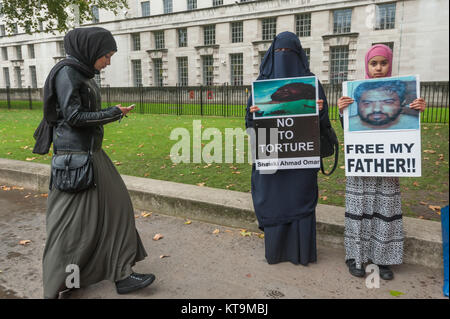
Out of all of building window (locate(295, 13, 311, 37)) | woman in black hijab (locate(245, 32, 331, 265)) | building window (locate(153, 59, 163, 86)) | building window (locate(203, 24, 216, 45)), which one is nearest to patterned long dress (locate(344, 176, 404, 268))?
woman in black hijab (locate(245, 32, 331, 265))

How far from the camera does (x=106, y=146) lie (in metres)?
9.34

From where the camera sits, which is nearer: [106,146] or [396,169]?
[396,169]

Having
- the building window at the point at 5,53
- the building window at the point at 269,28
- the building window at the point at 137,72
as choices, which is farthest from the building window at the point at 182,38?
the building window at the point at 5,53

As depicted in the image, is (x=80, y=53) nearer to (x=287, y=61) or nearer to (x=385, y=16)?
(x=287, y=61)

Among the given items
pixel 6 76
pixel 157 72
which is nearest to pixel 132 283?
pixel 157 72

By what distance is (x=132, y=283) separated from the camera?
3031 mm

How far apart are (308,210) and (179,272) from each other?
4.49ft

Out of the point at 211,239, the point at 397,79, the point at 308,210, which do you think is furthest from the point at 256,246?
the point at 397,79

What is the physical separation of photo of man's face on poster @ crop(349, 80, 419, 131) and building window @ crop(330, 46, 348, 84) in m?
29.4

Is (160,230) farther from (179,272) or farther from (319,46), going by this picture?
(319,46)

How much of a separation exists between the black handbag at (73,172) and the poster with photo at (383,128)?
2216 mm

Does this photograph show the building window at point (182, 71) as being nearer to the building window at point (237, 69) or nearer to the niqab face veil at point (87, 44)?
the building window at point (237, 69)

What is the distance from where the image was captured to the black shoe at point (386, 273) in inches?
127

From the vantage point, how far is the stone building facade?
27391mm
